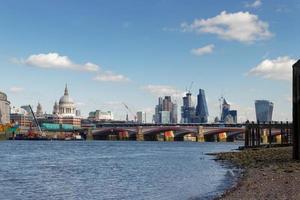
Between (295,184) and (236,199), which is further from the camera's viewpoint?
(295,184)

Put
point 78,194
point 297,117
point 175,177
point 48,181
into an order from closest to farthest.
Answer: point 78,194
point 48,181
point 175,177
point 297,117

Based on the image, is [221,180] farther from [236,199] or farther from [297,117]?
[236,199]

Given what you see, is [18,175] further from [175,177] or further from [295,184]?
[295,184]

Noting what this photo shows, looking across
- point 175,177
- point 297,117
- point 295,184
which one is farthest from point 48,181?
point 297,117

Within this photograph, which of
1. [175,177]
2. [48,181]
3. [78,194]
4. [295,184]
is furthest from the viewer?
[175,177]

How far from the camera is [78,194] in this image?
119 feet

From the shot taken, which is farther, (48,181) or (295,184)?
(48,181)

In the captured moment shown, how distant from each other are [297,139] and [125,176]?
61.9 feet

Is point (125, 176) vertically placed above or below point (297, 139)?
below

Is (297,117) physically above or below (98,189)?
above

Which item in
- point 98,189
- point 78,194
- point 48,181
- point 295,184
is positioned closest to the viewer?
point 295,184

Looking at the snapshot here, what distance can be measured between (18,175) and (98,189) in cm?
1589

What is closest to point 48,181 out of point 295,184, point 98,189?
point 98,189

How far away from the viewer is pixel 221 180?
4550 centimetres
